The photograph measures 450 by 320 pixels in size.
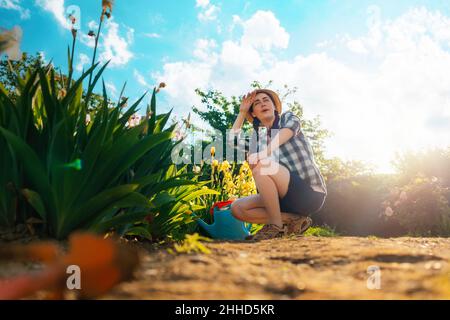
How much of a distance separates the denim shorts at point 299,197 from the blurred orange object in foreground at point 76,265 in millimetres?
2134

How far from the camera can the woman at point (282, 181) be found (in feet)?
10.1

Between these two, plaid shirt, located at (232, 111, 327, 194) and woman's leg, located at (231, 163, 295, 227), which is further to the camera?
plaid shirt, located at (232, 111, 327, 194)

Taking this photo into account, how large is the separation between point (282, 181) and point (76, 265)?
2278 mm

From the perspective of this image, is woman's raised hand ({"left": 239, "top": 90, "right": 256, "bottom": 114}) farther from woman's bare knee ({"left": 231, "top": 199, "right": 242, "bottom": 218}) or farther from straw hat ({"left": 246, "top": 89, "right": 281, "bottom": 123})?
woman's bare knee ({"left": 231, "top": 199, "right": 242, "bottom": 218})

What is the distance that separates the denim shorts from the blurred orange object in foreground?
2134 mm

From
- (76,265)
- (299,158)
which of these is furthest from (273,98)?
(76,265)

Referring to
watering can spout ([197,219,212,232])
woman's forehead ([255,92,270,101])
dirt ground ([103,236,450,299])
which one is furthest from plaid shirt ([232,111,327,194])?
dirt ground ([103,236,450,299])

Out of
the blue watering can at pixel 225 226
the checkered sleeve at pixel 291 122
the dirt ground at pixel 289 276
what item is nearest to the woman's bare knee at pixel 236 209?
the blue watering can at pixel 225 226

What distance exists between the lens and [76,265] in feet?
3.61

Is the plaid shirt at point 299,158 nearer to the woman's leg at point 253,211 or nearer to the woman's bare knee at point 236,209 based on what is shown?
the woman's leg at point 253,211

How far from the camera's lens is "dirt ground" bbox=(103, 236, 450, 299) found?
969 millimetres

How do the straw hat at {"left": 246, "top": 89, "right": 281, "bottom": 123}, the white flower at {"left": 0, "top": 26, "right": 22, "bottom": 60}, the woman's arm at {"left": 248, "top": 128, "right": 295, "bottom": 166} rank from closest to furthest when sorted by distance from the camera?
the white flower at {"left": 0, "top": 26, "right": 22, "bottom": 60}, the woman's arm at {"left": 248, "top": 128, "right": 295, "bottom": 166}, the straw hat at {"left": 246, "top": 89, "right": 281, "bottom": 123}

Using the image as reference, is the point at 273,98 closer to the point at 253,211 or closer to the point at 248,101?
the point at 248,101
